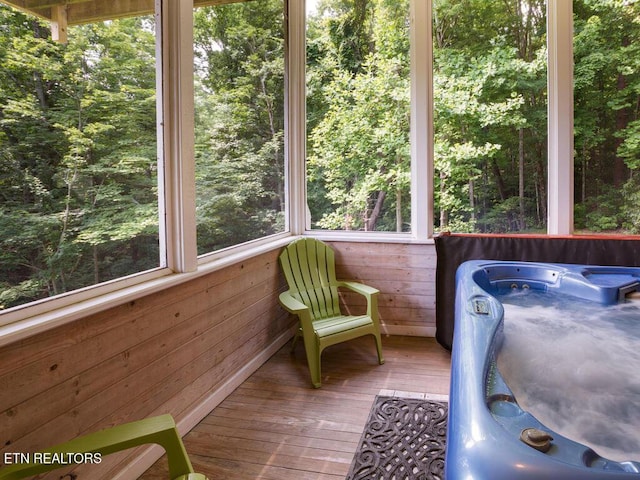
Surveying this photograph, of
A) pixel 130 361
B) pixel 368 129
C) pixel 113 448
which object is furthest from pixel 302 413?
pixel 368 129

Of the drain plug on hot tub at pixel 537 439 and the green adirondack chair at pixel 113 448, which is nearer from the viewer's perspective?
the drain plug on hot tub at pixel 537 439

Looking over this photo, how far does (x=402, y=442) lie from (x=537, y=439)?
1.28 metres

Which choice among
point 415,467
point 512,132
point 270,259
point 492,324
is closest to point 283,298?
point 270,259

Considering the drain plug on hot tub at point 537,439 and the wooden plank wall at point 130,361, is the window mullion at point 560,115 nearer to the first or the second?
the wooden plank wall at point 130,361

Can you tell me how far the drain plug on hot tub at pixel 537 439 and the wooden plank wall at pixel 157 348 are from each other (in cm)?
137

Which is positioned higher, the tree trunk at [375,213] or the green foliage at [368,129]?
the green foliage at [368,129]

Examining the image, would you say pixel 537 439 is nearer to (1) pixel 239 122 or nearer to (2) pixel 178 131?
(2) pixel 178 131

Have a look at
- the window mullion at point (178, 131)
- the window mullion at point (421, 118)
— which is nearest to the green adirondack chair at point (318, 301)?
the window mullion at point (421, 118)

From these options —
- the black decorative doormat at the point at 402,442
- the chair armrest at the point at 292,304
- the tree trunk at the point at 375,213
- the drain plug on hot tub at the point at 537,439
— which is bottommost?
the black decorative doormat at the point at 402,442

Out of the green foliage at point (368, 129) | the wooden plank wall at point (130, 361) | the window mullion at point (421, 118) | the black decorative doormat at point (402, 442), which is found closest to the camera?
the wooden plank wall at point (130, 361)

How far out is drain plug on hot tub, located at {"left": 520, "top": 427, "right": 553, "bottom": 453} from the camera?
2.97ft

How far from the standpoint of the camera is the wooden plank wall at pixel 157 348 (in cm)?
142

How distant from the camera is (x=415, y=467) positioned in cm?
190

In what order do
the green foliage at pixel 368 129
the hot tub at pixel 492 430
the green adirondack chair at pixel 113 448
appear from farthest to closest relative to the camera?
the green foliage at pixel 368 129 → the green adirondack chair at pixel 113 448 → the hot tub at pixel 492 430
